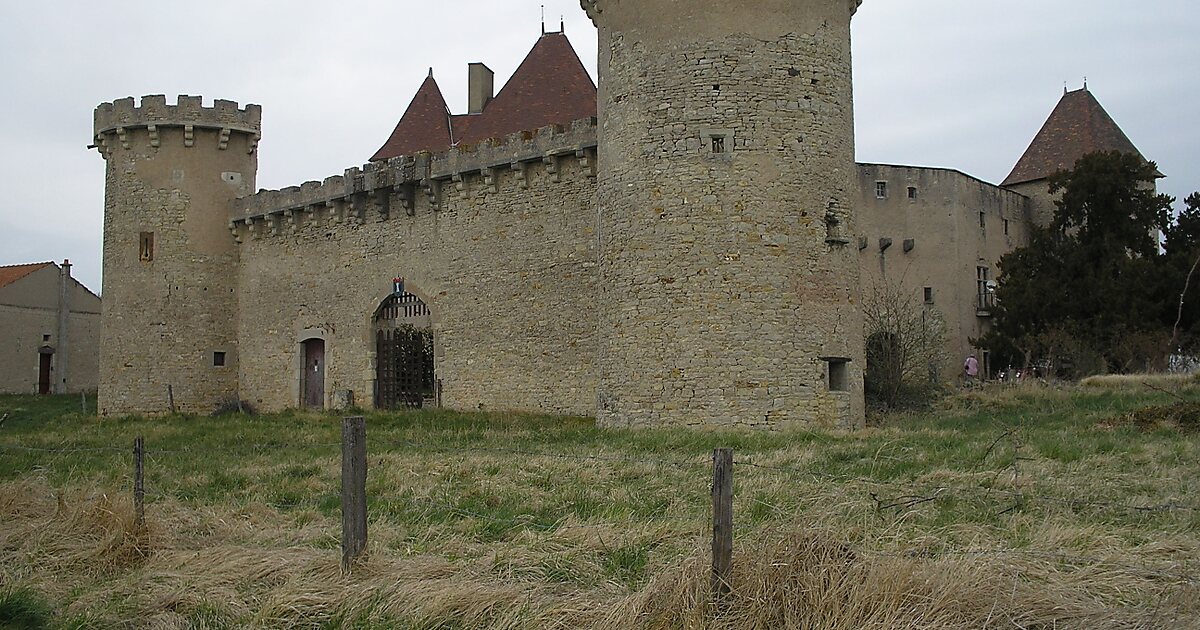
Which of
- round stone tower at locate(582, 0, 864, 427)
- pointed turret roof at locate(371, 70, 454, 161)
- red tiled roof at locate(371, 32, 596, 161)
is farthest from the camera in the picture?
pointed turret roof at locate(371, 70, 454, 161)

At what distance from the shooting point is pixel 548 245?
16828mm

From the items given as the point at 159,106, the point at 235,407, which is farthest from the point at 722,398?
the point at 159,106

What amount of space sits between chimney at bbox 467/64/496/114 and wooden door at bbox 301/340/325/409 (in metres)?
8.81

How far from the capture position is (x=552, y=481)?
862 cm

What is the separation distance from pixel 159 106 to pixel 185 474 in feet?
46.6

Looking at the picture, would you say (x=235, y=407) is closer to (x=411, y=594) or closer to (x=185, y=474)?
(x=185, y=474)

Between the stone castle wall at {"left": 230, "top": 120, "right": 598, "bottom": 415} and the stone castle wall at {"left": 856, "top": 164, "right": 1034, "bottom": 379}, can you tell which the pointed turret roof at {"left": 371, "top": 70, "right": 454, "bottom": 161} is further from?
the stone castle wall at {"left": 856, "top": 164, "right": 1034, "bottom": 379}

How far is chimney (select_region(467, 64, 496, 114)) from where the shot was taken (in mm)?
27609

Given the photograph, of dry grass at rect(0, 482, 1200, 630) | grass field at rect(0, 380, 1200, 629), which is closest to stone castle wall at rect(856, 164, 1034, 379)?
grass field at rect(0, 380, 1200, 629)

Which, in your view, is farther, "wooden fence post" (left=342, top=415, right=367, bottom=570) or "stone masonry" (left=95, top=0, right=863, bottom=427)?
"stone masonry" (left=95, top=0, right=863, bottom=427)

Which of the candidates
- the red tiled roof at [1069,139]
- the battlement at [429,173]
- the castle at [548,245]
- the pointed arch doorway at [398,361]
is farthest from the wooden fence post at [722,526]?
the red tiled roof at [1069,139]

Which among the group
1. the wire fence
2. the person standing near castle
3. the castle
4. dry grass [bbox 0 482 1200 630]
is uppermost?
the castle

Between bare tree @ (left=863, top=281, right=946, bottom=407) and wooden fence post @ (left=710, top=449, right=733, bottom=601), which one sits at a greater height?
bare tree @ (left=863, top=281, right=946, bottom=407)

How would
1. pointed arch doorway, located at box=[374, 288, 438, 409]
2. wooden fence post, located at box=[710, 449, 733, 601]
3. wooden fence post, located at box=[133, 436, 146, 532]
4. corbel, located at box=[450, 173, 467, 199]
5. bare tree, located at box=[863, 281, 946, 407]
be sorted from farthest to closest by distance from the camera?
pointed arch doorway, located at box=[374, 288, 438, 409]
corbel, located at box=[450, 173, 467, 199]
bare tree, located at box=[863, 281, 946, 407]
wooden fence post, located at box=[133, 436, 146, 532]
wooden fence post, located at box=[710, 449, 733, 601]
